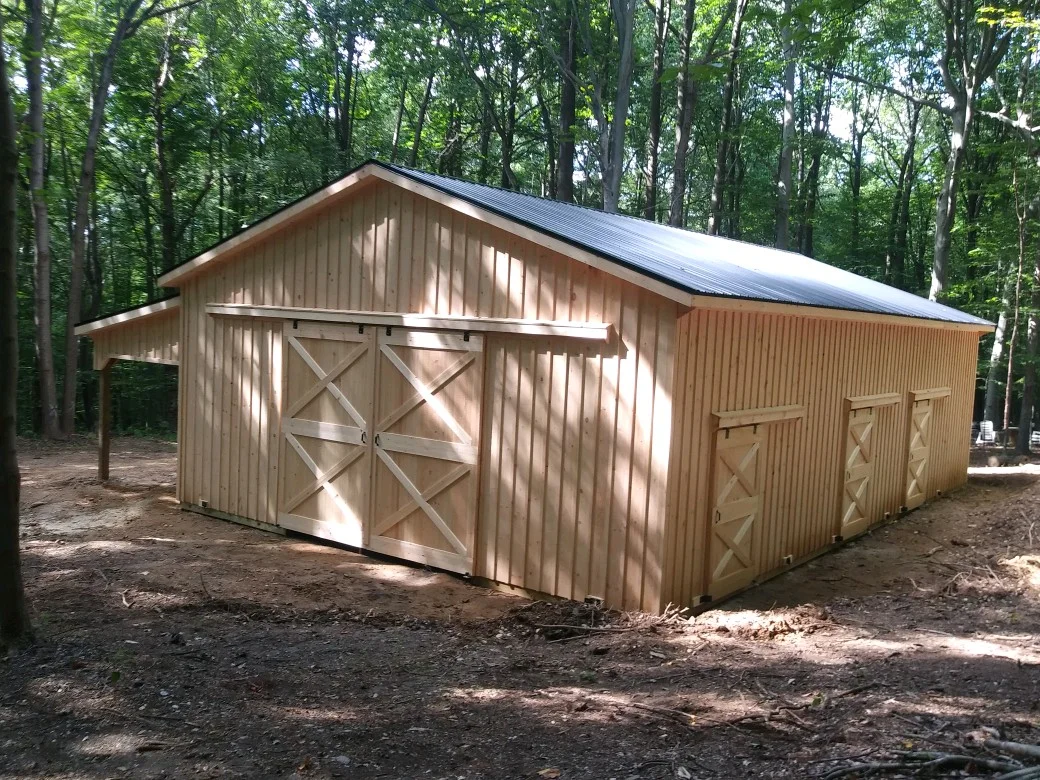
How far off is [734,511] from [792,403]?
1656 millimetres

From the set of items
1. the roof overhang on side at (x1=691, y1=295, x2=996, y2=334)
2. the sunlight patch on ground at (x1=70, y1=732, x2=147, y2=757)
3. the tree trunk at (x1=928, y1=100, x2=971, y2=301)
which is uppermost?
the tree trunk at (x1=928, y1=100, x2=971, y2=301)

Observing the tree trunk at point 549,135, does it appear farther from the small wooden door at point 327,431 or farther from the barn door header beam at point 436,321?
the small wooden door at point 327,431

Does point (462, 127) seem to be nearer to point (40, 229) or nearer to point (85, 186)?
point (85, 186)

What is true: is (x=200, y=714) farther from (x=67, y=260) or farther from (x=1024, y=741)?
(x=67, y=260)

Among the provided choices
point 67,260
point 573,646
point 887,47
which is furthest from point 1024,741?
point 887,47

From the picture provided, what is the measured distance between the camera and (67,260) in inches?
945

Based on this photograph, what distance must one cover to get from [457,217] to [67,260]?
796 inches

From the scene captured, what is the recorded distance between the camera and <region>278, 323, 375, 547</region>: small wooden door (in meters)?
9.15

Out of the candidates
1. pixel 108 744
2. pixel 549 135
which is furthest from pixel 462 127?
pixel 108 744

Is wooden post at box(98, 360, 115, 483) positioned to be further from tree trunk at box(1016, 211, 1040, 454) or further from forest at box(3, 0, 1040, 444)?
tree trunk at box(1016, 211, 1040, 454)

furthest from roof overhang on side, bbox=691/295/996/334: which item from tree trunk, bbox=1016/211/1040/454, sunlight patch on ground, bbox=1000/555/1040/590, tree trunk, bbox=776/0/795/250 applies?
tree trunk, bbox=776/0/795/250

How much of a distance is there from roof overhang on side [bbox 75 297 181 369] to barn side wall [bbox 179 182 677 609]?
1.78m

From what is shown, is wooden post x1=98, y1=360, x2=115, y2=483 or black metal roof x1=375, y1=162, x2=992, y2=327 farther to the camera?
wooden post x1=98, y1=360, x2=115, y2=483

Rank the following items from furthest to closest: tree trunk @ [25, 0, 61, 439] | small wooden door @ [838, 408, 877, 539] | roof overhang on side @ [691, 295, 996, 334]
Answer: tree trunk @ [25, 0, 61, 439] → small wooden door @ [838, 408, 877, 539] → roof overhang on side @ [691, 295, 996, 334]
